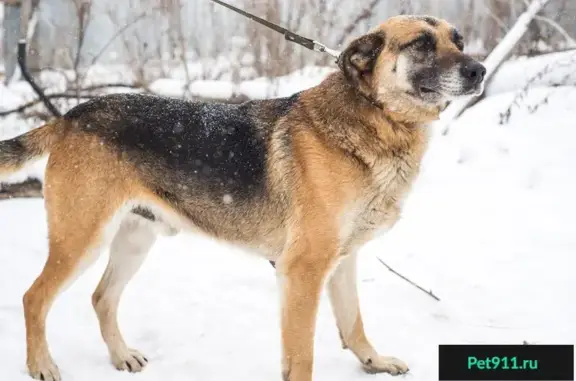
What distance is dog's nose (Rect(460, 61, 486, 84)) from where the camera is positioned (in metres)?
2.73

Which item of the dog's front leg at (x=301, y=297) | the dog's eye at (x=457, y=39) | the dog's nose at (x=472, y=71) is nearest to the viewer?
the dog's nose at (x=472, y=71)

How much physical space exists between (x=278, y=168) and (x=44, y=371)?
1.59 metres

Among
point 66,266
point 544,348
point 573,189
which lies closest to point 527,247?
point 573,189

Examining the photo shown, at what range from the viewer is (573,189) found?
571cm

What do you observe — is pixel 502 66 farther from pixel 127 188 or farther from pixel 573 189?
pixel 127 188

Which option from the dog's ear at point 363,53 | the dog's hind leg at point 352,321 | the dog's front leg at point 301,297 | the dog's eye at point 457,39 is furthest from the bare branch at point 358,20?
the dog's front leg at point 301,297

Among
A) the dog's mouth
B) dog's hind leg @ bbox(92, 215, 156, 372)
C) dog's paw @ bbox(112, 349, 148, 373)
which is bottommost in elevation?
dog's paw @ bbox(112, 349, 148, 373)

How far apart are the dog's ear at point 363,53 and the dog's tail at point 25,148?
5.21ft

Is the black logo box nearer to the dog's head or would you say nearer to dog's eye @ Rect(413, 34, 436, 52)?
the dog's head

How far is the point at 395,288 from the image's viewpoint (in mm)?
4332

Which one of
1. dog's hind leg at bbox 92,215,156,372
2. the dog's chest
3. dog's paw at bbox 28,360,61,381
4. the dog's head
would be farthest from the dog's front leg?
dog's paw at bbox 28,360,61,381

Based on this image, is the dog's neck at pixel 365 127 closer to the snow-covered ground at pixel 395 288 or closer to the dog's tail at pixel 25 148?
the snow-covered ground at pixel 395 288

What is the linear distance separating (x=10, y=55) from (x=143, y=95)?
7373 mm

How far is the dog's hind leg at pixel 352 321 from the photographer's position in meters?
3.29
